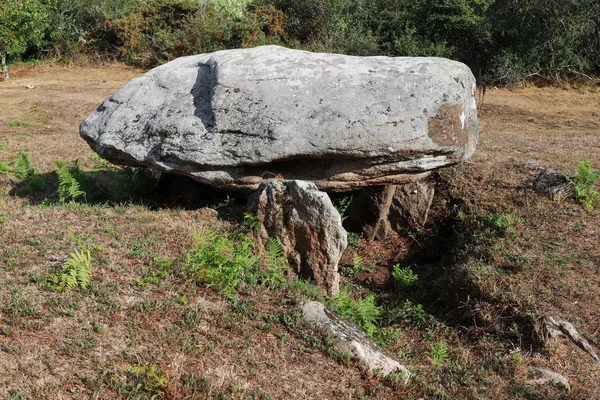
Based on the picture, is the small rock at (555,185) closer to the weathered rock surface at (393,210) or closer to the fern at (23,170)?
the weathered rock surface at (393,210)

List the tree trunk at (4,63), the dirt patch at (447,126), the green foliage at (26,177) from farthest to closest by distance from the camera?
1. the tree trunk at (4,63)
2. the green foliage at (26,177)
3. the dirt patch at (447,126)

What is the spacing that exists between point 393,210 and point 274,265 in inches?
112

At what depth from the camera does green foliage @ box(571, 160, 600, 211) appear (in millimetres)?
8219

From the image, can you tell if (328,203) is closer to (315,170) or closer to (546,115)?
(315,170)

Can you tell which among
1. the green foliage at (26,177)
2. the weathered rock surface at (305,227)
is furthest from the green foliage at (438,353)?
the green foliage at (26,177)

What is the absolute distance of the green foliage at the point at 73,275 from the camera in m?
5.53

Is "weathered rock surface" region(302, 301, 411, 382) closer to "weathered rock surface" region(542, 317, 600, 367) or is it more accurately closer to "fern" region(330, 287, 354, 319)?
"fern" region(330, 287, 354, 319)

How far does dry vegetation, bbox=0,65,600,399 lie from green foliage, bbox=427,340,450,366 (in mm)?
29

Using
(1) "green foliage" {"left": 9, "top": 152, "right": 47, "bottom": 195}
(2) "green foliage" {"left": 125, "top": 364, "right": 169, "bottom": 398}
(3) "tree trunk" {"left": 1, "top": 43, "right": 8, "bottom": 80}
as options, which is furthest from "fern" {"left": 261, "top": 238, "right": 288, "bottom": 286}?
(3) "tree trunk" {"left": 1, "top": 43, "right": 8, "bottom": 80}

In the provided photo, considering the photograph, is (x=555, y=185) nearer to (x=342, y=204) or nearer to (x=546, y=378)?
(x=342, y=204)

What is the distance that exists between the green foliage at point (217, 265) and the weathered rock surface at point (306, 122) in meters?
1.47

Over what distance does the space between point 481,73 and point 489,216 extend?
1491 cm

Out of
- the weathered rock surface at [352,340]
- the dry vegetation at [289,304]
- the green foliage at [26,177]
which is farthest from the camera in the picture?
the green foliage at [26,177]

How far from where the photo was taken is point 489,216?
8.23 m
